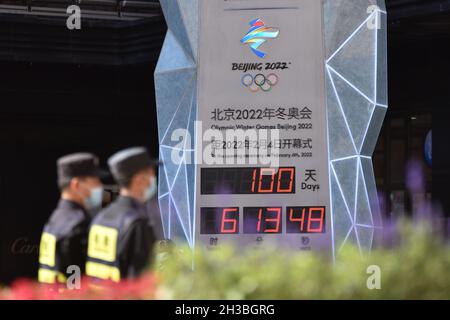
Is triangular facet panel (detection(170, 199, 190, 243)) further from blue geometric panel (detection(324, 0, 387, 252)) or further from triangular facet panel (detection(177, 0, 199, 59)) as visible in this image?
triangular facet panel (detection(177, 0, 199, 59))

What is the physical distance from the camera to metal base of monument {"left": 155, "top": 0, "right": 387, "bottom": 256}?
12.7m

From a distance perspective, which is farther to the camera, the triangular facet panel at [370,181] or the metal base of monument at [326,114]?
the triangular facet panel at [370,181]

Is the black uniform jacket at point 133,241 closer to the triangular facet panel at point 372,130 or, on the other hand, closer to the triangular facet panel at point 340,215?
the triangular facet panel at point 340,215

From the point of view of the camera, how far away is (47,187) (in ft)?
67.6

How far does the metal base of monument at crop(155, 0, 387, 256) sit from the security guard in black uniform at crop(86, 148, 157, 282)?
6643 mm

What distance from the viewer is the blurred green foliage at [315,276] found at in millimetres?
4988

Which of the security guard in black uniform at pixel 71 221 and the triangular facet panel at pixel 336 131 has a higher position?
the triangular facet panel at pixel 336 131

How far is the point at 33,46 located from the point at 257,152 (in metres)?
7.55

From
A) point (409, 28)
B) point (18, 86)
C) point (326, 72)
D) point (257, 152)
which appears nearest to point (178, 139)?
point (257, 152)

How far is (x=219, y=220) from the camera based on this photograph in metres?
12.9

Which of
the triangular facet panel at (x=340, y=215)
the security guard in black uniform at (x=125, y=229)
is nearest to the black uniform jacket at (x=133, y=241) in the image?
the security guard in black uniform at (x=125, y=229)

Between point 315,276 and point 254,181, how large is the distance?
7.64 meters

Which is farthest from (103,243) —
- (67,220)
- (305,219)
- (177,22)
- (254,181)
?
(177,22)

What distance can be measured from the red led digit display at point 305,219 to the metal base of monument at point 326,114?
15mm
